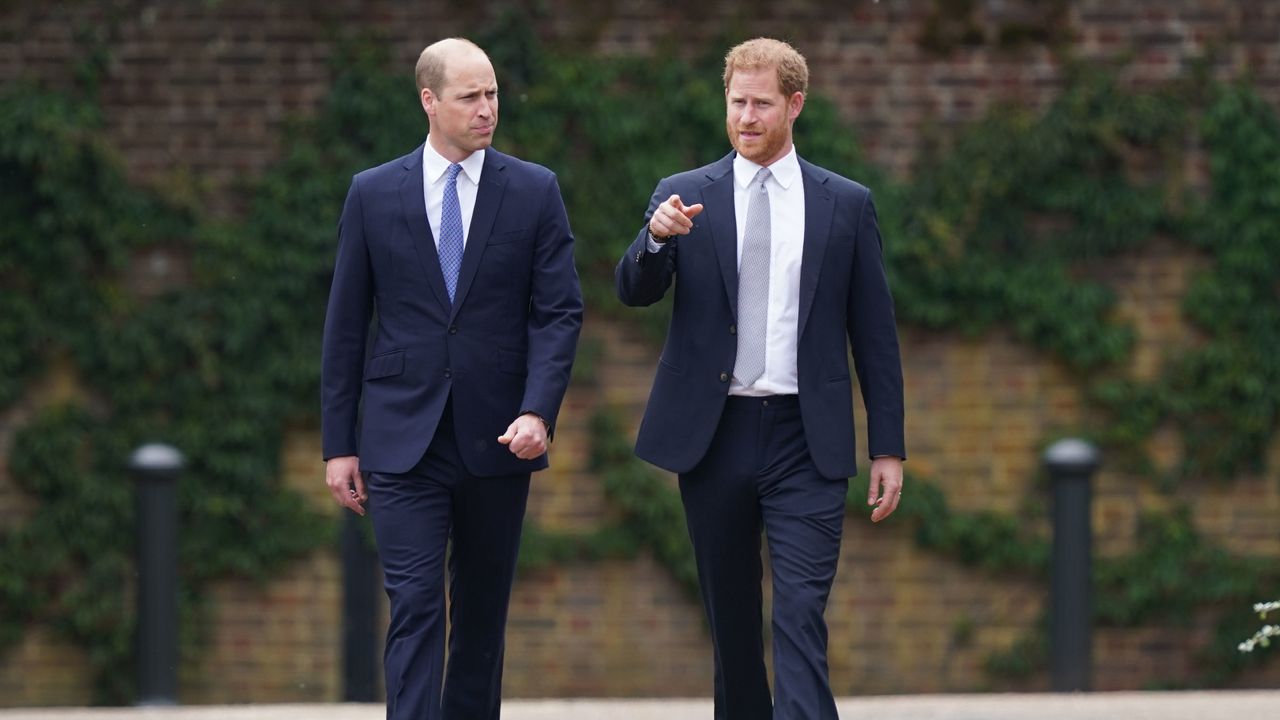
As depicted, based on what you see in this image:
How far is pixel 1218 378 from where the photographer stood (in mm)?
7238

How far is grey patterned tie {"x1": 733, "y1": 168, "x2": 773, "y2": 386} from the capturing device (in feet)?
13.9

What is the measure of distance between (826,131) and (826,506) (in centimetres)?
327

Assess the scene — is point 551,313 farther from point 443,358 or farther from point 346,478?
point 346,478

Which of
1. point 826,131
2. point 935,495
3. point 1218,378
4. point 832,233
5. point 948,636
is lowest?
point 948,636

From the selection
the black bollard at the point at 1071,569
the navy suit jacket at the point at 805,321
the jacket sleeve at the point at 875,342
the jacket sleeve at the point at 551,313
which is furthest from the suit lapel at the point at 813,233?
the black bollard at the point at 1071,569

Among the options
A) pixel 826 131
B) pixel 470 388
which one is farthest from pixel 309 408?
pixel 470 388

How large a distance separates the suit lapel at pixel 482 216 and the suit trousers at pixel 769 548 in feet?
2.26

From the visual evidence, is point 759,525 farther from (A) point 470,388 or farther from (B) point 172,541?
(B) point 172,541

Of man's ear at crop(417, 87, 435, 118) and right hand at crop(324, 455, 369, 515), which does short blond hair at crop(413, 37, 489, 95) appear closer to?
man's ear at crop(417, 87, 435, 118)

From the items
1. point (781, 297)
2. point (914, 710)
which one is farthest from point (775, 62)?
point (914, 710)

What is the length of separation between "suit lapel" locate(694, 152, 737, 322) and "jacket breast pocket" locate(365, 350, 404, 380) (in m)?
0.79

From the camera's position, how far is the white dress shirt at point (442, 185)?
4.33m

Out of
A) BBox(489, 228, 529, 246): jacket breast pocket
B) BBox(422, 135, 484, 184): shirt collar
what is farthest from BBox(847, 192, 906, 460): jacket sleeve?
BBox(422, 135, 484, 184): shirt collar

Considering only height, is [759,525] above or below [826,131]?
below
